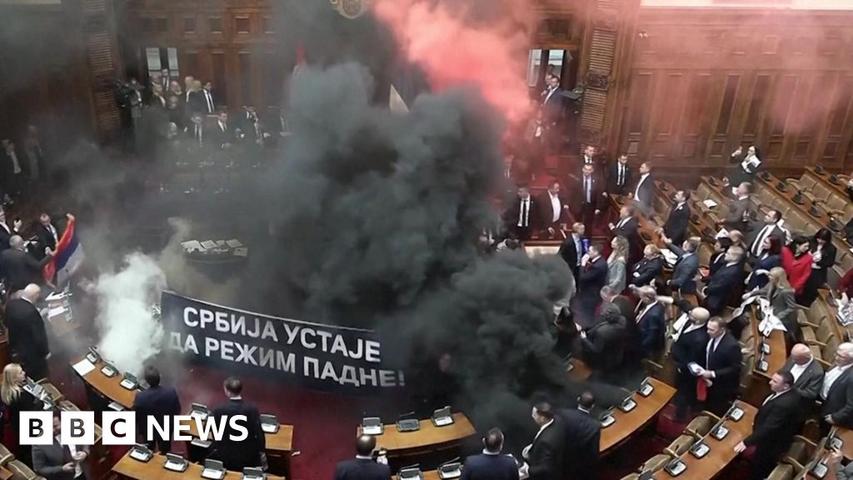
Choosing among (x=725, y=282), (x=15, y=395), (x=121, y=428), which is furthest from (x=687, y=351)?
(x=15, y=395)

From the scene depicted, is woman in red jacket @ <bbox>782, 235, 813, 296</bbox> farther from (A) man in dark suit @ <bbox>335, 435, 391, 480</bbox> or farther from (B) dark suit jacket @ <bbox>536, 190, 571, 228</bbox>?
(A) man in dark suit @ <bbox>335, 435, 391, 480</bbox>

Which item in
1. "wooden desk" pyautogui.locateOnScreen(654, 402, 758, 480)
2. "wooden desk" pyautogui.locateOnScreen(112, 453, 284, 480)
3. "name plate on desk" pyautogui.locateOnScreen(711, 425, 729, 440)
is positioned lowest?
"wooden desk" pyautogui.locateOnScreen(112, 453, 284, 480)

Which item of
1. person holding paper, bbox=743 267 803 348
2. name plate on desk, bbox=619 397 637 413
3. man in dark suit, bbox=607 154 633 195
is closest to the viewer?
name plate on desk, bbox=619 397 637 413

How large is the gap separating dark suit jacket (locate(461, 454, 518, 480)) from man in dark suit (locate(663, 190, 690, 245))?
6.51m

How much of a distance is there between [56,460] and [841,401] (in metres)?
7.70

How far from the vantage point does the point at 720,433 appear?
803 cm

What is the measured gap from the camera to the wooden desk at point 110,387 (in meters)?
8.42

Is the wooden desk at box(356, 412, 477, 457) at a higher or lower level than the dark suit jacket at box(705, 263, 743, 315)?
lower

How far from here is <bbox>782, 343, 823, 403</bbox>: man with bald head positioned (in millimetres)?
7748

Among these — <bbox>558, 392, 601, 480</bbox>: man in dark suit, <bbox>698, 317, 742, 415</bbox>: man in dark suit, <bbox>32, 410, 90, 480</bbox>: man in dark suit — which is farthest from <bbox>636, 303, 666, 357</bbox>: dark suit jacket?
<bbox>32, 410, 90, 480</bbox>: man in dark suit

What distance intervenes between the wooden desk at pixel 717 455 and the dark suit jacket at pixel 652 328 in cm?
131

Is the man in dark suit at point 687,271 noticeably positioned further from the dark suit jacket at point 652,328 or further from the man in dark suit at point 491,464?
the man in dark suit at point 491,464

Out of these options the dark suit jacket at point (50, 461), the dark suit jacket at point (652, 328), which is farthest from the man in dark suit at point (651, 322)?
the dark suit jacket at point (50, 461)

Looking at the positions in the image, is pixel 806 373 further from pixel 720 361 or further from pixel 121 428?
pixel 121 428
